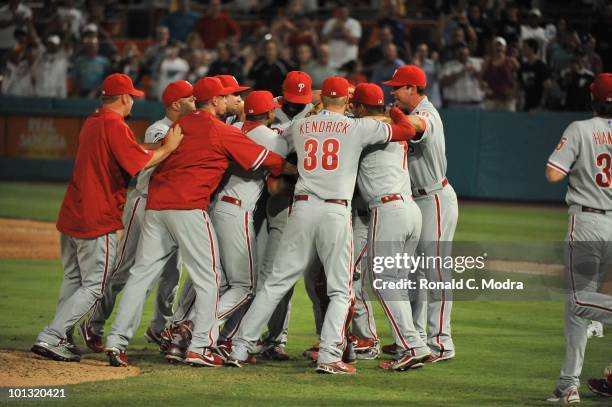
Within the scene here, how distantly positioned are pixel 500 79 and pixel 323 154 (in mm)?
11831

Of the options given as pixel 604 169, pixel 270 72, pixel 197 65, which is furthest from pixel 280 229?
pixel 197 65

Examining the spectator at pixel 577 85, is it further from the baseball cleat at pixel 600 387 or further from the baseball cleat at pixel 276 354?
the baseball cleat at pixel 600 387

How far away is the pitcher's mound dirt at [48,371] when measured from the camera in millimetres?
7195

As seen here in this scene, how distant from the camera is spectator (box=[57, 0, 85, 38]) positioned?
23581 mm

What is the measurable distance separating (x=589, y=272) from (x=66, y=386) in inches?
139

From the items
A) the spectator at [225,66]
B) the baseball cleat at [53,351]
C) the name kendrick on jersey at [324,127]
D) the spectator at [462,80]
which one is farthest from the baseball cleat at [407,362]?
the spectator at [225,66]

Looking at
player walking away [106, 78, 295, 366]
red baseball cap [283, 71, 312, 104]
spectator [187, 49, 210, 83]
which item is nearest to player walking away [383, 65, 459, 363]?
red baseball cap [283, 71, 312, 104]

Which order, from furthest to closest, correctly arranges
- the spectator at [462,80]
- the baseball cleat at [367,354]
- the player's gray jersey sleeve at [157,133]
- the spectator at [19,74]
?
the spectator at [19,74] → the spectator at [462,80] → the player's gray jersey sleeve at [157,133] → the baseball cleat at [367,354]

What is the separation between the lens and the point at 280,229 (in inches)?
335

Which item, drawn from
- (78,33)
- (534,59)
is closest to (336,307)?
(534,59)

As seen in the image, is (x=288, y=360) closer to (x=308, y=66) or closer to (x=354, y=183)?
(x=354, y=183)

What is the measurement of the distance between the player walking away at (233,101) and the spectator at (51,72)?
1327 centimetres

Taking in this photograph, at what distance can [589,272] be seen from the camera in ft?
22.9

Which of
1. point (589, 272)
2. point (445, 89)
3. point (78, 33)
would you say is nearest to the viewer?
point (589, 272)
